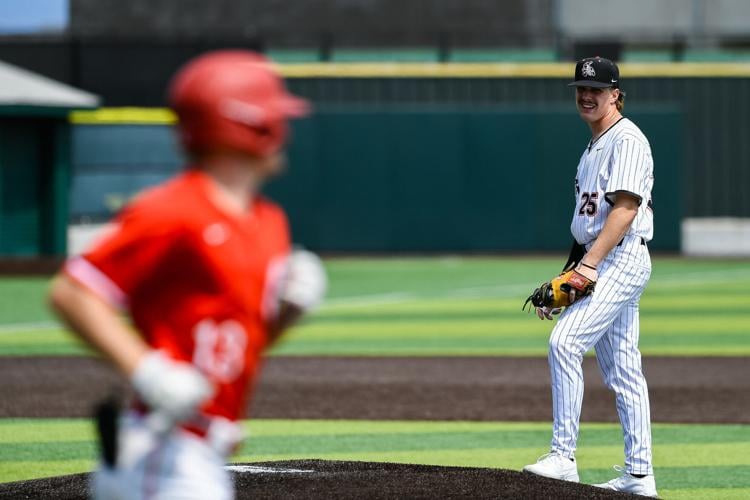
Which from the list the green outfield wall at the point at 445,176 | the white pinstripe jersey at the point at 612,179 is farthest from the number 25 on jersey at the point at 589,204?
the green outfield wall at the point at 445,176

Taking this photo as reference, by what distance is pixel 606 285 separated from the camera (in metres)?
6.48

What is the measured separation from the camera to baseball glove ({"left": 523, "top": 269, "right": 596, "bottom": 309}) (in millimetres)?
6414

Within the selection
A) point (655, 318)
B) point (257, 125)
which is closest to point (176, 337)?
point (257, 125)

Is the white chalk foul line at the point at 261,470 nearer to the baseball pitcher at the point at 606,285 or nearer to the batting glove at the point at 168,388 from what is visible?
the baseball pitcher at the point at 606,285

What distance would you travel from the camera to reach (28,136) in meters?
25.1

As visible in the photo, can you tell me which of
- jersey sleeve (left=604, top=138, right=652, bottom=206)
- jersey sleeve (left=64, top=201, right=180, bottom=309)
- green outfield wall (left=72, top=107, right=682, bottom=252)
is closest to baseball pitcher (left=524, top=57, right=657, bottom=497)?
jersey sleeve (left=604, top=138, right=652, bottom=206)

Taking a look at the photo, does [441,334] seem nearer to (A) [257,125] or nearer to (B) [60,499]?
(B) [60,499]

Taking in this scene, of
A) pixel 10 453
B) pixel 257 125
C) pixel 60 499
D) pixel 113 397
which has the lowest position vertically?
pixel 10 453

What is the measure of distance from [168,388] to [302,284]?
1.63 ft

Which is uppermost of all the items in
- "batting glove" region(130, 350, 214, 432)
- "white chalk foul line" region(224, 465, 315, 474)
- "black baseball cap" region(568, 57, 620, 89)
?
"black baseball cap" region(568, 57, 620, 89)

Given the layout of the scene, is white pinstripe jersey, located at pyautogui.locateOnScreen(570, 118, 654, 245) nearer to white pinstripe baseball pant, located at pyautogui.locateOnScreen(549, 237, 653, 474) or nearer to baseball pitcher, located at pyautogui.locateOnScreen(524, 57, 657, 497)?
baseball pitcher, located at pyautogui.locateOnScreen(524, 57, 657, 497)

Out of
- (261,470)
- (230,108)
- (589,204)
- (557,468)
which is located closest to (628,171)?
(589,204)

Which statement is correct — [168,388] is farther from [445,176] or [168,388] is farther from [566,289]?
[445,176]

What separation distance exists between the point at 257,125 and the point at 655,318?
554 inches
